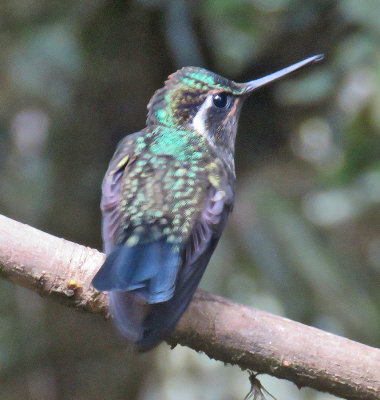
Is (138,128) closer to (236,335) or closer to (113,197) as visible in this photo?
(113,197)

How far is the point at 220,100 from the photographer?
2818 mm

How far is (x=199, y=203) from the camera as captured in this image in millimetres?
2281

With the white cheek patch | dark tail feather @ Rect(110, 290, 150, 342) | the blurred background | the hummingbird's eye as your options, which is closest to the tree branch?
dark tail feather @ Rect(110, 290, 150, 342)

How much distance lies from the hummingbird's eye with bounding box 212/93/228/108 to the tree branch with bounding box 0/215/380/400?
3.32ft

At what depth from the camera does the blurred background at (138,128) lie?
3.50 meters

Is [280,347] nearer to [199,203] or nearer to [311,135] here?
[199,203]

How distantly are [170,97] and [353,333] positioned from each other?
1.50 m

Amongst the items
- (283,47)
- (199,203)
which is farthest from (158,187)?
(283,47)

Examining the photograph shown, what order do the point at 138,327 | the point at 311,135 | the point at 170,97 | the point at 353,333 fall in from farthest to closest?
1. the point at 311,135
2. the point at 353,333
3. the point at 170,97
4. the point at 138,327

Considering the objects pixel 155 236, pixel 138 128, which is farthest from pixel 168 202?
pixel 138 128

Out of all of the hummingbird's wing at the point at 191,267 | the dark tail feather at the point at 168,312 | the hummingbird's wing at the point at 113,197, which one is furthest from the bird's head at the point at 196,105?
the dark tail feather at the point at 168,312

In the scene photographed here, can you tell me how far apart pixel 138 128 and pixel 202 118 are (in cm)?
120

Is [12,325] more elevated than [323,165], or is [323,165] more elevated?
[323,165]

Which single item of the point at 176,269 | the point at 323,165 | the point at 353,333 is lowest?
the point at 353,333
